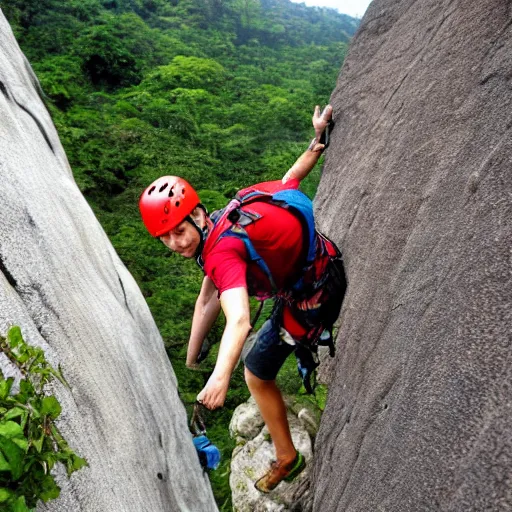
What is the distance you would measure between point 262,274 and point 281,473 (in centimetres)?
287

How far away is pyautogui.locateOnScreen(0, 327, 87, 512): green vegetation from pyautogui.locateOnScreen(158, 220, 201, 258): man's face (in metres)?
1.70

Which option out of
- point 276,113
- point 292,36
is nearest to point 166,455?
point 276,113

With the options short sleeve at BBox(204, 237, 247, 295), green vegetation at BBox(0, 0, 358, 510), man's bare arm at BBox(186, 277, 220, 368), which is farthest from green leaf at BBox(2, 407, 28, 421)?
green vegetation at BBox(0, 0, 358, 510)

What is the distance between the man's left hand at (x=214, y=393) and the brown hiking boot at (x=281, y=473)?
2940mm

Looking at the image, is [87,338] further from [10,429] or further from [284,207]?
[284,207]

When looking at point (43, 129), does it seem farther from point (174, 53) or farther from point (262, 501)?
point (174, 53)

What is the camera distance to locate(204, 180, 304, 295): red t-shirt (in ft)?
9.69

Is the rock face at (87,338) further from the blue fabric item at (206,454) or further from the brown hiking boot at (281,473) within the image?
the brown hiking boot at (281,473)

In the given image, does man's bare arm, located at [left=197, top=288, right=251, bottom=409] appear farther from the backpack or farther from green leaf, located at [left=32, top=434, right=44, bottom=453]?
green leaf, located at [left=32, top=434, right=44, bottom=453]

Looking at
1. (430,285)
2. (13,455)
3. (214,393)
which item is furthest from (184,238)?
(13,455)

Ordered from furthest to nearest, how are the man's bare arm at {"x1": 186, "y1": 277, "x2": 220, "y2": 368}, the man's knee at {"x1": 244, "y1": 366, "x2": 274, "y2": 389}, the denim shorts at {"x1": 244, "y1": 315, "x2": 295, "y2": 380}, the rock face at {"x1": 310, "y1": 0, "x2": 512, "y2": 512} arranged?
the man's knee at {"x1": 244, "y1": 366, "x2": 274, "y2": 389}
the denim shorts at {"x1": 244, "y1": 315, "x2": 295, "y2": 380}
the man's bare arm at {"x1": 186, "y1": 277, "x2": 220, "y2": 368}
the rock face at {"x1": 310, "y1": 0, "x2": 512, "y2": 512}

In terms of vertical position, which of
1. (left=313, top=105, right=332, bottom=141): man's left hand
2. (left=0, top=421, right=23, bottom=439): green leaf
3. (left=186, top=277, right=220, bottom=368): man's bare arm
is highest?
(left=313, top=105, right=332, bottom=141): man's left hand

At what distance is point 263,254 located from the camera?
11.0ft

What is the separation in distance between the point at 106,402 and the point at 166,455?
3.41ft
